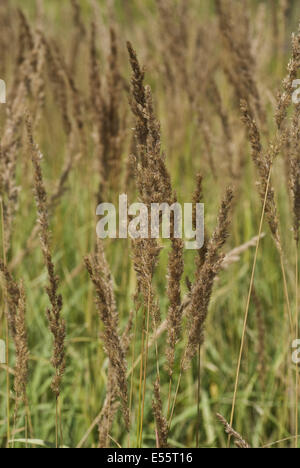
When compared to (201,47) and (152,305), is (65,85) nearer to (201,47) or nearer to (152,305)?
(201,47)

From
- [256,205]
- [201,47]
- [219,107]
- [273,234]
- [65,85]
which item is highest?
Result: [201,47]

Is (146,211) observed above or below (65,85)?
below

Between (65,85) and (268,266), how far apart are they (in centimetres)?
114

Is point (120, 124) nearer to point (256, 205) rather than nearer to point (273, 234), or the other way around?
point (273, 234)

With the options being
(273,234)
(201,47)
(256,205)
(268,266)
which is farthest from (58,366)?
(201,47)

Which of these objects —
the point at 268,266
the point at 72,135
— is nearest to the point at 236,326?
the point at 268,266

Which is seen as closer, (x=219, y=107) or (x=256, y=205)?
(x=219, y=107)

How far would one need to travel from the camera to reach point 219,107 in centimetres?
181

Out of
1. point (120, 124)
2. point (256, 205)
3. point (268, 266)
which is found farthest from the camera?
point (256, 205)

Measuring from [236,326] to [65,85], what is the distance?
45.3 inches
